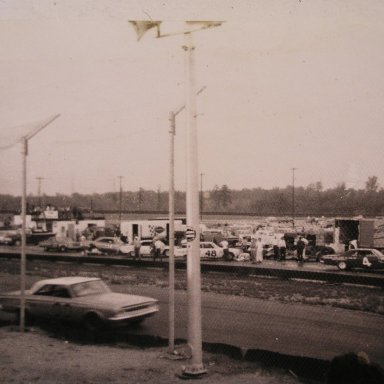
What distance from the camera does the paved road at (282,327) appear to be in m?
7.71

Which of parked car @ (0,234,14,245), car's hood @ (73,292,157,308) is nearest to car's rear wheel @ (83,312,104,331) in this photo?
car's hood @ (73,292,157,308)

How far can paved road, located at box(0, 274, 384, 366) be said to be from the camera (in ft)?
25.3

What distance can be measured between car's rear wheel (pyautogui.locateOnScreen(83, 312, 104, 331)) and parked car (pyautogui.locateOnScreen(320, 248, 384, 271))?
A: 12022 mm

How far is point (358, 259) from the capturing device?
18078 mm

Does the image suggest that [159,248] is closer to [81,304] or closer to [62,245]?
[62,245]

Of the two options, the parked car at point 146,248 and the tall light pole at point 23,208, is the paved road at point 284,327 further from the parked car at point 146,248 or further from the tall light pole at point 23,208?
the parked car at point 146,248

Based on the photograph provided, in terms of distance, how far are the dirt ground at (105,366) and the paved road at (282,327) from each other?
1080 mm

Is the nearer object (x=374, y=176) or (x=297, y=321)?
(x=374, y=176)

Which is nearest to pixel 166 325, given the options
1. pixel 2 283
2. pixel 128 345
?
pixel 128 345

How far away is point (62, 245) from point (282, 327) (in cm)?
918

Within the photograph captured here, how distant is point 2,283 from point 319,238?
47.2 ft

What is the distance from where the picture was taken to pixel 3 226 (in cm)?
1210

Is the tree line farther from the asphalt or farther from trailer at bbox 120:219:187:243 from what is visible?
trailer at bbox 120:219:187:243

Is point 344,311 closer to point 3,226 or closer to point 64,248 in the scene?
point 3,226
